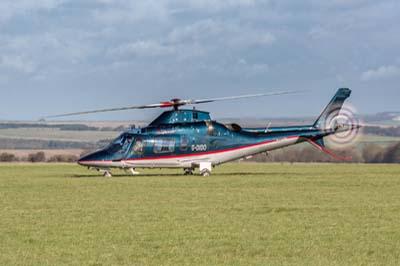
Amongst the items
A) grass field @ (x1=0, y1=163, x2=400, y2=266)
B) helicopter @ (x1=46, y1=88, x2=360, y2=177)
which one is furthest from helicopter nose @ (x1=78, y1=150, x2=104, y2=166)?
grass field @ (x1=0, y1=163, x2=400, y2=266)

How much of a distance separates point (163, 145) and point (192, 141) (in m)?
1.64

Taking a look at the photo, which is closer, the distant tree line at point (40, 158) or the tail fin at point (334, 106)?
the tail fin at point (334, 106)

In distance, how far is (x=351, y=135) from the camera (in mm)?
53969

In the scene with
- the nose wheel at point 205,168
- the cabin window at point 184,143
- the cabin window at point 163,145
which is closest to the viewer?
the cabin window at point 163,145

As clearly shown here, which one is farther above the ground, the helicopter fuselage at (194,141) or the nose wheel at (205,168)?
the helicopter fuselage at (194,141)

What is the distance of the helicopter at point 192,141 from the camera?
5062cm

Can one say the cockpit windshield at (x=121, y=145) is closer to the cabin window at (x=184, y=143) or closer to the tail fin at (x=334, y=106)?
the cabin window at (x=184, y=143)

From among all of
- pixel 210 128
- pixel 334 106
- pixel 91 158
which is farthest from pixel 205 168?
pixel 334 106

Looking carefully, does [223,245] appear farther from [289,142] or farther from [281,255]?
[289,142]

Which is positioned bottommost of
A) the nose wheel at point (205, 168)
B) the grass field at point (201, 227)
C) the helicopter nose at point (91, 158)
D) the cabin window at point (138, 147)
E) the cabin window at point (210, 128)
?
the grass field at point (201, 227)

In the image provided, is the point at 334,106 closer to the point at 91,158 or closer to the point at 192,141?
the point at 192,141

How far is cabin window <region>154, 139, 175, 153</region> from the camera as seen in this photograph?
5106 centimetres

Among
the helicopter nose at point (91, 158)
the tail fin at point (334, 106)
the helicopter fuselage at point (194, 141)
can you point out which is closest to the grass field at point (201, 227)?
the helicopter nose at point (91, 158)

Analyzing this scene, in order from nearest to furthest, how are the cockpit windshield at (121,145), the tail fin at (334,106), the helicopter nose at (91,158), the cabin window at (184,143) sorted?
1. the helicopter nose at (91,158)
2. the cockpit windshield at (121,145)
3. the cabin window at (184,143)
4. the tail fin at (334,106)
